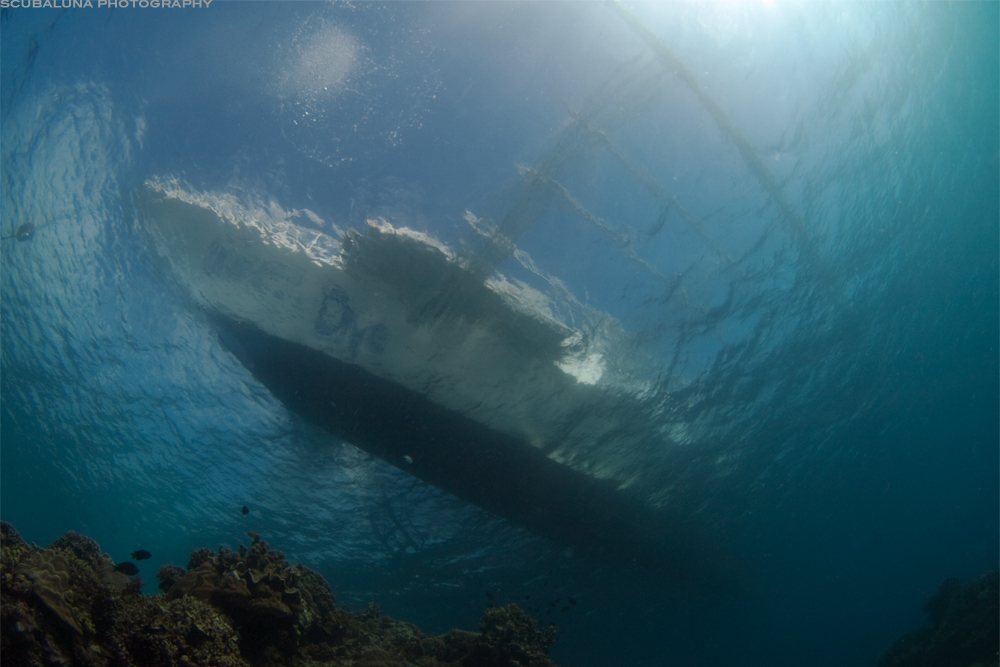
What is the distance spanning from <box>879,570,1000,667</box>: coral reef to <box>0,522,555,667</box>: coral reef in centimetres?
1747

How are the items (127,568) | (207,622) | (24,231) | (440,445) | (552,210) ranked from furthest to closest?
(440,445)
(24,231)
(552,210)
(127,568)
(207,622)

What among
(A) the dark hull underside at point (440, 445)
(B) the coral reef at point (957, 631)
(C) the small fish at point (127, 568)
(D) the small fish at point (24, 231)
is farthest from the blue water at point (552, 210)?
(C) the small fish at point (127, 568)

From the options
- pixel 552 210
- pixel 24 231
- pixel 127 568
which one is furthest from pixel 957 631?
pixel 24 231

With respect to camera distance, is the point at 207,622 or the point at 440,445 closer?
the point at 207,622

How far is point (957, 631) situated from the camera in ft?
55.7

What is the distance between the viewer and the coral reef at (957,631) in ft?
51.0

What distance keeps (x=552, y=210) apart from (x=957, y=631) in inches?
957

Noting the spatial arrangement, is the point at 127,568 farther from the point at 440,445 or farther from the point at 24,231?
the point at 24,231

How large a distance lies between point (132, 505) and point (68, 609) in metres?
34.1

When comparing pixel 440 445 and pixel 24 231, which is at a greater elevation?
pixel 24 231

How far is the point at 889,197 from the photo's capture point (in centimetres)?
1277

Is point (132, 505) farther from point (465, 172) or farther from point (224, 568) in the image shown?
point (465, 172)

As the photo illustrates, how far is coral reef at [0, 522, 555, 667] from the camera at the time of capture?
3.77 m

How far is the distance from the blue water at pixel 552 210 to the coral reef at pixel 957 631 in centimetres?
723
